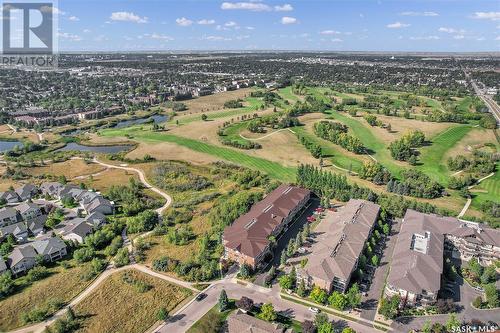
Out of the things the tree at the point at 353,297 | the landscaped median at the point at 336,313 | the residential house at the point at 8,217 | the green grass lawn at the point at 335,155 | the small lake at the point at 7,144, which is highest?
the green grass lawn at the point at 335,155

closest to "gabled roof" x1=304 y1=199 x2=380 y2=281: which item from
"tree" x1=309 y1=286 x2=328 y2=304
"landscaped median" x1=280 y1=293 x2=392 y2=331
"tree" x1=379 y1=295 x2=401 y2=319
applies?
"tree" x1=309 y1=286 x2=328 y2=304

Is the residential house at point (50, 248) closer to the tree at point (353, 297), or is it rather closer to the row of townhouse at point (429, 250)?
the tree at point (353, 297)

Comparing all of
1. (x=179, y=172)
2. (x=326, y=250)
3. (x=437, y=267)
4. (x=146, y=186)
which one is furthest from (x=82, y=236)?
(x=437, y=267)

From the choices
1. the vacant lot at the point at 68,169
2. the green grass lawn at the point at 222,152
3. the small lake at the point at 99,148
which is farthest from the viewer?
the small lake at the point at 99,148

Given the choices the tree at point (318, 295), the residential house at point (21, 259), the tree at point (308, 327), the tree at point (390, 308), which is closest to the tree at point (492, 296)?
the tree at point (390, 308)

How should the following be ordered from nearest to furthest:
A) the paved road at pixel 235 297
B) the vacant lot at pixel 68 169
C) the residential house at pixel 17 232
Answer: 1. the paved road at pixel 235 297
2. the residential house at pixel 17 232
3. the vacant lot at pixel 68 169

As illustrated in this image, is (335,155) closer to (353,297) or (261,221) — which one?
(261,221)
